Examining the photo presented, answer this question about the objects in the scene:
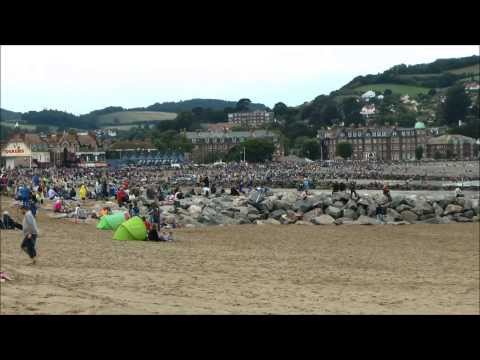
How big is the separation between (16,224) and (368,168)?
35936 millimetres

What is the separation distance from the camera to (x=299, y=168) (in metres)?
43.8

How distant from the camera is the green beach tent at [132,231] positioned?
15.0m

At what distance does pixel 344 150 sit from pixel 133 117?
74.4 ft

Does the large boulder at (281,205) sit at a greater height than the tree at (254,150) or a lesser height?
lesser

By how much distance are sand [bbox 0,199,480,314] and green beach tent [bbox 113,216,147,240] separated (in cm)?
37

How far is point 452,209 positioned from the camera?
24.1 metres

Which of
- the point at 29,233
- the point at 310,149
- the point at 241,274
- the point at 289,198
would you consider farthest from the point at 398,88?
the point at 29,233

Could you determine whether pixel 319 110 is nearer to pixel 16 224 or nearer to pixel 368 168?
pixel 368 168

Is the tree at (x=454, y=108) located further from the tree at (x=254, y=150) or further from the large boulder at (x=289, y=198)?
the large boulder at (x=289, y=198)

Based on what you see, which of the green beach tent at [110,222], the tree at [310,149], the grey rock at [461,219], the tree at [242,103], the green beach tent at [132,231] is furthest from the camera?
the tree at [310,149]

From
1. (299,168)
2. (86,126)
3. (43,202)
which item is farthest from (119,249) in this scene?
(299,168)

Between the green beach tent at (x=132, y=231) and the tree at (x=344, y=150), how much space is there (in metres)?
35.5

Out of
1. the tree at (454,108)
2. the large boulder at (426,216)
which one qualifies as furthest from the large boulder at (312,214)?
the tree at (454,108)

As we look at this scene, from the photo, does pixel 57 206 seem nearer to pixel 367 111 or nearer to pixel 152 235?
pixel 152 235
